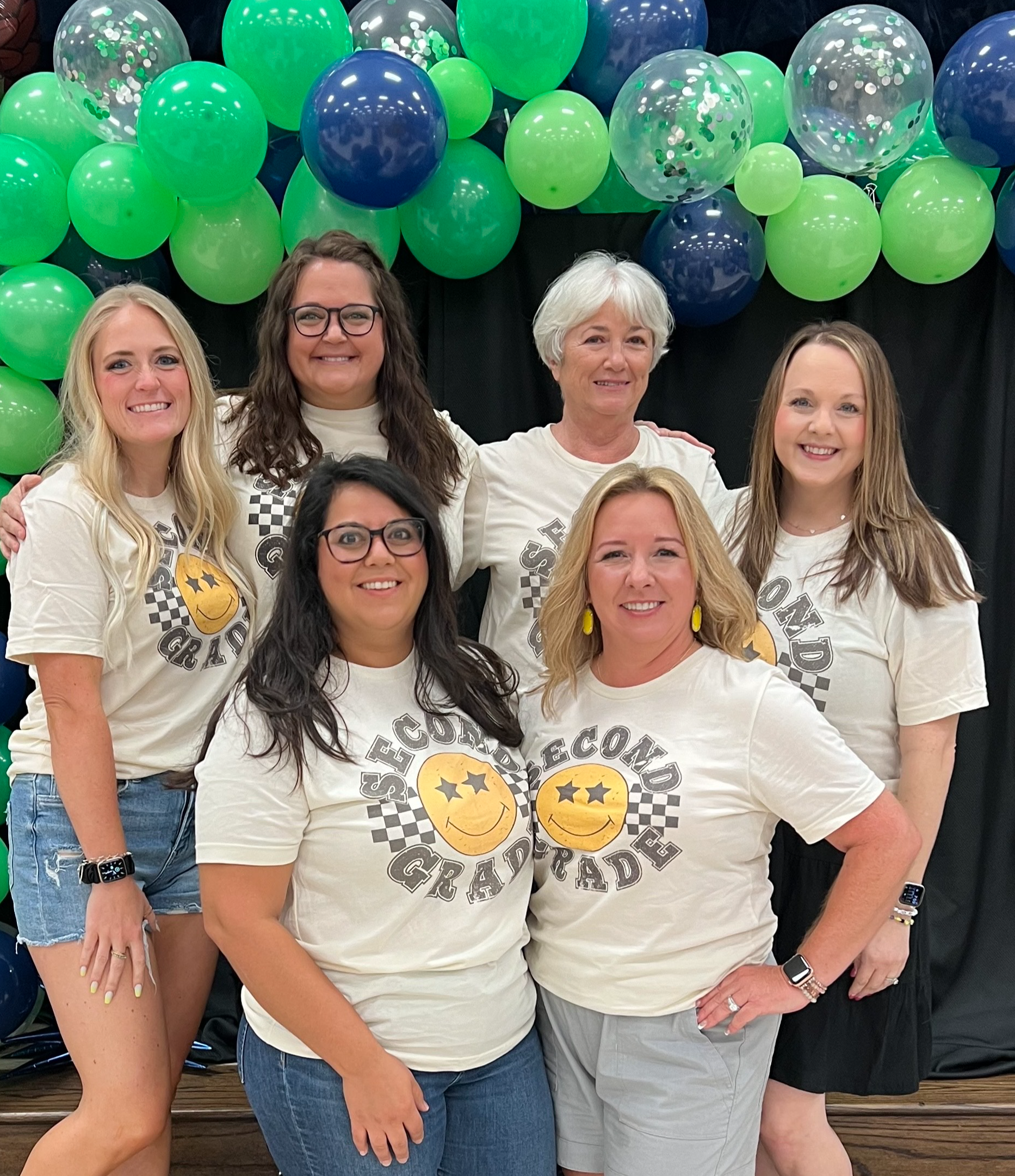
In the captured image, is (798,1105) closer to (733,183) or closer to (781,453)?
(781,453)

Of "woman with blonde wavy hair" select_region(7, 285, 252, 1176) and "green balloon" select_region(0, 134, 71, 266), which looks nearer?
"woman with blonde wavy hair" select_region(7, 285, 252, 1176)

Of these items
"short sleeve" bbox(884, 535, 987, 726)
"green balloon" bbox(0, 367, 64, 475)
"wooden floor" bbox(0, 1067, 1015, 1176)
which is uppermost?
"green balloon" bbox(0, 367, 64, 475)

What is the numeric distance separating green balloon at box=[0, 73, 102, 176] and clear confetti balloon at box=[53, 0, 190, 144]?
0.45ft

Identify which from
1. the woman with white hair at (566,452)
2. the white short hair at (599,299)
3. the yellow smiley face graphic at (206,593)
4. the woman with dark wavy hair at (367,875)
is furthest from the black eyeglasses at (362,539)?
the white short hair at (599,299)

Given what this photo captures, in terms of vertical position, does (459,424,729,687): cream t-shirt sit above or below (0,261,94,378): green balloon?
below

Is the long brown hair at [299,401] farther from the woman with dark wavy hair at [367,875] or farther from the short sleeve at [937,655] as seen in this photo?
the short sleeve at [937,655]

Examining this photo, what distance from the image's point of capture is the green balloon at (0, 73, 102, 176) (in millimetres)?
2445

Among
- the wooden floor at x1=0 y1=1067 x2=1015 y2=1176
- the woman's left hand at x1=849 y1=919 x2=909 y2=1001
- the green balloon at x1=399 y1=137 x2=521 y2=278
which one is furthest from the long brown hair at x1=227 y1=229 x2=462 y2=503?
the wooden floor at x1=0 y1=1067 x2=1015 y2=1176

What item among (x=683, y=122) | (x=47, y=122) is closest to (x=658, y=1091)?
(x=683, y=122)

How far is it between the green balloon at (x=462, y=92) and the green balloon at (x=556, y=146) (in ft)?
0.27

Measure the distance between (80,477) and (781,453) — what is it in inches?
47.3

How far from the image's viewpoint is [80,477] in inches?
70.1

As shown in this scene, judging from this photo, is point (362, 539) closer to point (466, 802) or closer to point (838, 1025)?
point (466, 802)

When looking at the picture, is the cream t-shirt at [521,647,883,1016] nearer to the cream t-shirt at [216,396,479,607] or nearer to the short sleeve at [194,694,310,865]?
the short sleeve at [194,694,310,865]
